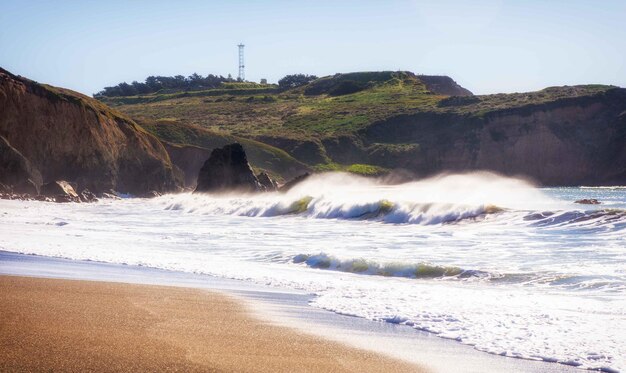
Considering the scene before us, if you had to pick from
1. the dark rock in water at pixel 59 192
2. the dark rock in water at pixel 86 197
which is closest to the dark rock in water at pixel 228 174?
the dark rock in water at pixel 86 197

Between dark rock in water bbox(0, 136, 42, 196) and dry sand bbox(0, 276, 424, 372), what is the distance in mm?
41374

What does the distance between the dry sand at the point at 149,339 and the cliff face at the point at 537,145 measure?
278 ft

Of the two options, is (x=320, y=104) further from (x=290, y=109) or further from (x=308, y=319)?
(x=308, y=319)

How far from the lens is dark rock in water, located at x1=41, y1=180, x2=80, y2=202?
49.3 metres

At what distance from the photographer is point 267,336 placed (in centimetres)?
922

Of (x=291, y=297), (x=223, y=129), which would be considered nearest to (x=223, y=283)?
(x=291, y=297)


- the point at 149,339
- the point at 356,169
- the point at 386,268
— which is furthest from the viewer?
the point at 356,169

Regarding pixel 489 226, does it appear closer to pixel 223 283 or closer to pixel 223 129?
pixel 223 283

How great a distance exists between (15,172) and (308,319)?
148 ft

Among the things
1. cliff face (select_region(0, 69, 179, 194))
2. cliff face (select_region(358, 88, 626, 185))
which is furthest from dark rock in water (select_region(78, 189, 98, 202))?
cliff face (select_region(358, 88, 626, 185))

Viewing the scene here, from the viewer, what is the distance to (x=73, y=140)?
59156 millimetres

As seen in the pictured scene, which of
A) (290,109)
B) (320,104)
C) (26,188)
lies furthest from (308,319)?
(320,104)

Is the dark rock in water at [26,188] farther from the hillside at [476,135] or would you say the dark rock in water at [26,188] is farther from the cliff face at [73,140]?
the hillside at [476,135]

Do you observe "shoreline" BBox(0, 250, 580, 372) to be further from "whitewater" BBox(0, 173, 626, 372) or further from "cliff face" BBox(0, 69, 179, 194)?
"cliff face" BBox(0, 69, 179, 194)
